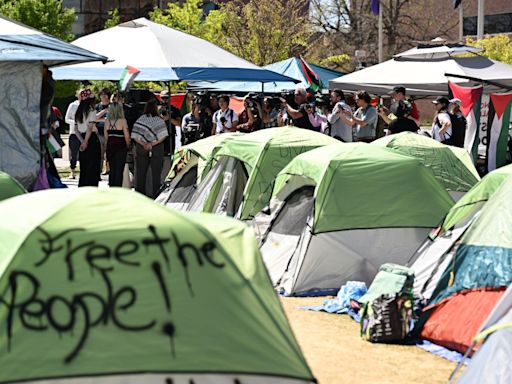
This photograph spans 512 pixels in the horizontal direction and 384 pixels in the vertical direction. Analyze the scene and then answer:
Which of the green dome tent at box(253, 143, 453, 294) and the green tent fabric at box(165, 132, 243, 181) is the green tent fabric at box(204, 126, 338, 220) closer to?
the green tent fabric at box(165, 132, 243, 181)

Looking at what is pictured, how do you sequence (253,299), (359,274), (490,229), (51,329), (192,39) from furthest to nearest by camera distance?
(192,39), (359,274), (490,229), (253,299), (51,329)

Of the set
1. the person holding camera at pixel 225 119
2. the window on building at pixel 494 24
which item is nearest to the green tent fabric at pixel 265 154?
the person holding camera at pixel 225 119

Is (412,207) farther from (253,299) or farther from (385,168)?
(253,299)

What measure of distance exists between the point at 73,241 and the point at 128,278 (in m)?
0.33

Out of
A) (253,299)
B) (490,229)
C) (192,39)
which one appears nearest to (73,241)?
(253,299)

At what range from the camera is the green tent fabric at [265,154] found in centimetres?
1358

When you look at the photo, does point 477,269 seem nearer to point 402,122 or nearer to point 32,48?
point 32,48

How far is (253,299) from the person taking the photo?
5.67 meters

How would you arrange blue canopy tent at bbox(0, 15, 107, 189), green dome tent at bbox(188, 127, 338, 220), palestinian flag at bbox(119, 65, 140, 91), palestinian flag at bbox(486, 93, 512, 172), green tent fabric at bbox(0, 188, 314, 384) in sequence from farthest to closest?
palestinian flag at bbox(486, 93, 512, 172) → palestinian flag at bbox(119, 65, 140, 91) → blue canopy tent at bbox(0, 15, 107, 189) → green dome tent at bbox(188, 127, 338, 220) → green tent fabric at bbox(0, 188, 314, 384)

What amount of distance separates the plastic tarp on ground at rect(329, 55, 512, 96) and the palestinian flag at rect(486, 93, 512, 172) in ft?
10.0

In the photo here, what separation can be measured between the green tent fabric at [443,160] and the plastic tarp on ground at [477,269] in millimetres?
3543

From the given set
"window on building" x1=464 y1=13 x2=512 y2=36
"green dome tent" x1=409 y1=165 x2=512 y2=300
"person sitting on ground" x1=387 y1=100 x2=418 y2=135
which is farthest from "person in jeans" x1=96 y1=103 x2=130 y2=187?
"window on building" x1=464 y1=13 x2=512 y2=36

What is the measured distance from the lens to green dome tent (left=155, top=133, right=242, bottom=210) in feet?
51.4

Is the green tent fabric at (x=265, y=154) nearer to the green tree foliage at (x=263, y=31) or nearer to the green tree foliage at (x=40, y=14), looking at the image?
the green tree foliage at (x=263, y=31)
